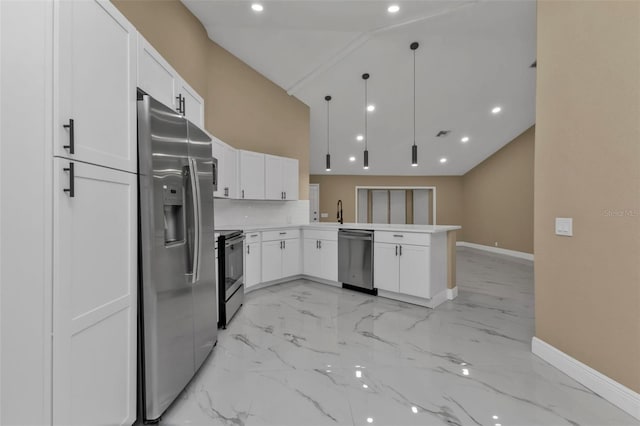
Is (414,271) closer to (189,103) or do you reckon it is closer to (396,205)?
(189,103)

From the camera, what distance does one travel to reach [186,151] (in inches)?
72.9

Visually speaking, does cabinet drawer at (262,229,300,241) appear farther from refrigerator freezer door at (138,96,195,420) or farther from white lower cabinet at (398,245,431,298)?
refrigerator freezer door at (138,96,195,420)

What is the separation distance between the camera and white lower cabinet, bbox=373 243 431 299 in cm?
347

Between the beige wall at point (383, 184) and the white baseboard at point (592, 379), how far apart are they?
773cm

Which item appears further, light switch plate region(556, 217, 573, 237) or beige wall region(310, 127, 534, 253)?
beige wall region(310, 127, 534, 253)

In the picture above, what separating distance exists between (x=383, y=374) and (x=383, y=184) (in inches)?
332

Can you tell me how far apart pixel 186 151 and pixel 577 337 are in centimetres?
293

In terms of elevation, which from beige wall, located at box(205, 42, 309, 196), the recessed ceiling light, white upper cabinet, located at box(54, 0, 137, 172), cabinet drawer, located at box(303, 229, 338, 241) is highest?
the recessed ceiling light

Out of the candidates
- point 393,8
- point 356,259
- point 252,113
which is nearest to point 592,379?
point 356,259

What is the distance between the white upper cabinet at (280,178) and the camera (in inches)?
185

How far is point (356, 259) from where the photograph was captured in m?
4.12

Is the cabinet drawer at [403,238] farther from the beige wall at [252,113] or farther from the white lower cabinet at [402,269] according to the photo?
the beige wall at [252,113]

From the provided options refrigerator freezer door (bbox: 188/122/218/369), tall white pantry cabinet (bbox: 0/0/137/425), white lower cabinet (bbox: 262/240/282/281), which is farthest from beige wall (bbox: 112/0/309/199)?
white lower cabinet (bbox: 262/240/282/281)

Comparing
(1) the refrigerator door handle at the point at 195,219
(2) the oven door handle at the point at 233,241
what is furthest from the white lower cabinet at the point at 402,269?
(1) the refrigerator door handle at the point at 195,219
